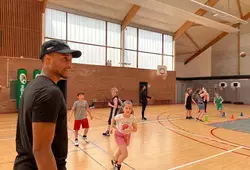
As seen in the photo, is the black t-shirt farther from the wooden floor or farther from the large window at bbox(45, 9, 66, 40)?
the large window at bbox(45, 9, 66, 40)

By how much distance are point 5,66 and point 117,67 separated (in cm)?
893

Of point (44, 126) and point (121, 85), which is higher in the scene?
point (121, 85)

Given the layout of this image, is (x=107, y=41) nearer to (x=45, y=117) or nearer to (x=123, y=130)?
(x=123, y=130)

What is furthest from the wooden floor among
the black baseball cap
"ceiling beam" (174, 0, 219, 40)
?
"ceiling beam" (174, 0, 219, 40)

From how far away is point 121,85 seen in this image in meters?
19.5

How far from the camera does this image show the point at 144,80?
2105 centimetres

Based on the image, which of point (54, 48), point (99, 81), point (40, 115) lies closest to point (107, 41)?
point (99, 81)

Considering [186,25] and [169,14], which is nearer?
[169,14]

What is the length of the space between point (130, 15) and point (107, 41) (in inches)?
120

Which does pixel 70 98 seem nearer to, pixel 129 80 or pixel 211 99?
pixel 129 80

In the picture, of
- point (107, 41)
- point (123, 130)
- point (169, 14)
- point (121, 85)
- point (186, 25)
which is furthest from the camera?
point (186, 25)

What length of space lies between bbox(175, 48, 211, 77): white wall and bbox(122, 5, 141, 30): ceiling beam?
11.1 metres

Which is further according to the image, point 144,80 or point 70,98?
point 144,80

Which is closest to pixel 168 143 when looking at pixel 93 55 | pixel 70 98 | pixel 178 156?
pixel 178 156
